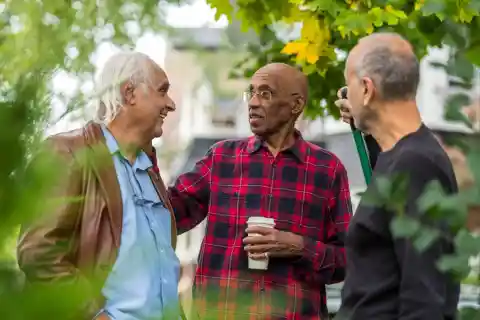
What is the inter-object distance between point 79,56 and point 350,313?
173 cm

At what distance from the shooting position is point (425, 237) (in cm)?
109

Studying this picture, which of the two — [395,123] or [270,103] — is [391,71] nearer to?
[395,123]

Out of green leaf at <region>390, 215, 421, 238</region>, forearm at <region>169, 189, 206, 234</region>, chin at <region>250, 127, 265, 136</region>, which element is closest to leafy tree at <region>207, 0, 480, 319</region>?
green leaf at <region>390, 215, 421, 238</region>

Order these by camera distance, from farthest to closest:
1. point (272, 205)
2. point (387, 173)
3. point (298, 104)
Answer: point (298, 104) → point (272, 205) → point (387, 173)

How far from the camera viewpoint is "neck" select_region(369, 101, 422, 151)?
2168 mm

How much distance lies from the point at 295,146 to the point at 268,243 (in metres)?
0.49

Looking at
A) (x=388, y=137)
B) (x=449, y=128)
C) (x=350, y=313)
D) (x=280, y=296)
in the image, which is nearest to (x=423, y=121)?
(x=388, y=137)

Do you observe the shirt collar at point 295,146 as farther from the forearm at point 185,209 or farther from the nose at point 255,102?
the forearm at point 185,209

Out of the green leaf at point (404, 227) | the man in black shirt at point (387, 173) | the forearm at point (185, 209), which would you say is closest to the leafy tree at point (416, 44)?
the green leaf at point (404, 227)

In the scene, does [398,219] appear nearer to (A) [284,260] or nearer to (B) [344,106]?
(B) [344,106]

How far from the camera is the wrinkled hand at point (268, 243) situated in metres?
3.08

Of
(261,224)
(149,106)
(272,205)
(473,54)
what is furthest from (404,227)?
(272,205)

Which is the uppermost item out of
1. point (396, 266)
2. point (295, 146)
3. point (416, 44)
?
point (416, 44)

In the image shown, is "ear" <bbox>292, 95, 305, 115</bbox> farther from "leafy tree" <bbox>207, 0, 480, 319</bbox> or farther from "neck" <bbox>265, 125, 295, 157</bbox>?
"leafy tree" <bbox>207, 0, 480, 319</bbox>
